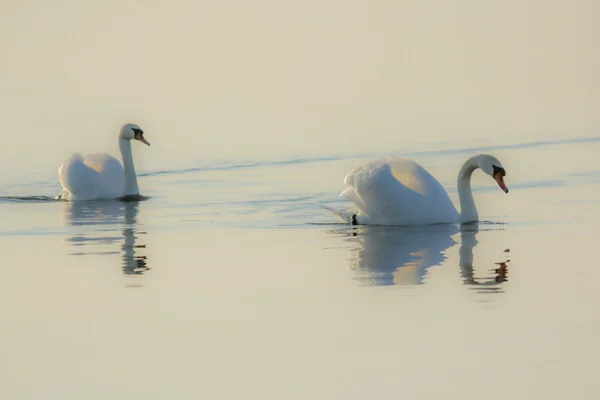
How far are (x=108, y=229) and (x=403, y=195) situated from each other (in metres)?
2.93

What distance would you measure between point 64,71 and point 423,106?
16259 millimetres

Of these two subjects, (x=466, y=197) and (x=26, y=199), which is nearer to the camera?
(x=466, y=197)

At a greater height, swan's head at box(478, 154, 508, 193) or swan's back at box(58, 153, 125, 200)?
swan's head at box(478, 154, 508, 193)

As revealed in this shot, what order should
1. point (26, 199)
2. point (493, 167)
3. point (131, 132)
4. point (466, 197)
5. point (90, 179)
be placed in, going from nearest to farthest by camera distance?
point (466, 197), point (493, 167), point (26, 199), point (90, 179), point (131, 132)

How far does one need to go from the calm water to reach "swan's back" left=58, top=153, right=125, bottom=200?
229cm

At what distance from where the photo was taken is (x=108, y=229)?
Result: 1551cm

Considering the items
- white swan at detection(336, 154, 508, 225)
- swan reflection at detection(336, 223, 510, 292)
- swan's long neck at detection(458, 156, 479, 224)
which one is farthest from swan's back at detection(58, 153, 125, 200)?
swan's long neck at detection(458, 156, 479, 224)

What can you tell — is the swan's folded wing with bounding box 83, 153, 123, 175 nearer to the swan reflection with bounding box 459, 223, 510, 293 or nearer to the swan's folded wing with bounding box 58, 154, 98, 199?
the swan's folded wing with bounding box 58, 154, 98, 199

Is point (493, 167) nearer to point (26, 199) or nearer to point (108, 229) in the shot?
point (108, 229)

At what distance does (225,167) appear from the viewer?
22.2 metres

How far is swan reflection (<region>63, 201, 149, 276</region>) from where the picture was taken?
1295 centimetres

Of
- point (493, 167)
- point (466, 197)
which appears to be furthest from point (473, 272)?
point (493, 167)

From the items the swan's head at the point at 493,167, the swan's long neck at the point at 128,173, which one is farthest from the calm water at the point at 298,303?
the swan's long neck at the point at 128,173

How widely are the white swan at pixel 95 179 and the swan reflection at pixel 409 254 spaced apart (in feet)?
17.6
